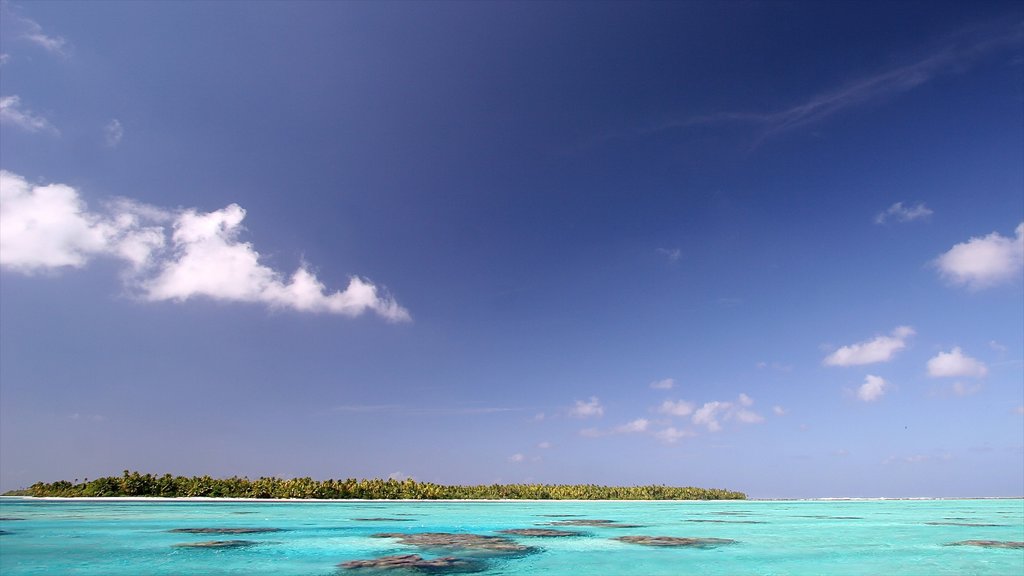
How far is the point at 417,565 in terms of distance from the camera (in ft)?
43.1

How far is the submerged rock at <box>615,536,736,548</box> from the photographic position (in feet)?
61.2

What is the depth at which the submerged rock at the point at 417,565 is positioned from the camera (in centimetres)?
1266

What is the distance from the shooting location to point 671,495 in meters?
73.4

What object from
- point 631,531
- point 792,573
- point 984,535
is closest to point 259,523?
point 631,531

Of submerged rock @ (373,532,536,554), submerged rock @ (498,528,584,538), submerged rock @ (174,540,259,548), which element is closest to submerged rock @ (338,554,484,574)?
submerged rock @ (373,532,536,554)

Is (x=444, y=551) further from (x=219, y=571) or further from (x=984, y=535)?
(x=984, y=535)

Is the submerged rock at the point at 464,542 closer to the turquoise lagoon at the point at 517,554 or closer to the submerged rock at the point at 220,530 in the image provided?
the turquoise lagoon at the point at 517,554

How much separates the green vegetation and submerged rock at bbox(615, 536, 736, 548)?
39.7 m

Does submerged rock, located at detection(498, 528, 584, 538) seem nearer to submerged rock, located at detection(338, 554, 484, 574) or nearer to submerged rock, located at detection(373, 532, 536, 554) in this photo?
submerged rock, located at detection(373, 532, 536, 554)

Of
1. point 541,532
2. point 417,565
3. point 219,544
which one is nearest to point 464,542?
point 417,565

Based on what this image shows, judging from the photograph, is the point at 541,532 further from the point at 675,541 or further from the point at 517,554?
the point at 517,554

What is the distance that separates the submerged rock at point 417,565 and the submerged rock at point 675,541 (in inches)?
320

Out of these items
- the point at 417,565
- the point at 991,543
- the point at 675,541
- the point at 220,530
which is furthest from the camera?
the point at 220,530

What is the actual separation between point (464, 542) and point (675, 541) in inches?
320
